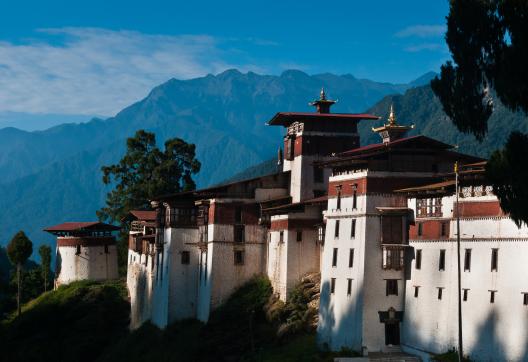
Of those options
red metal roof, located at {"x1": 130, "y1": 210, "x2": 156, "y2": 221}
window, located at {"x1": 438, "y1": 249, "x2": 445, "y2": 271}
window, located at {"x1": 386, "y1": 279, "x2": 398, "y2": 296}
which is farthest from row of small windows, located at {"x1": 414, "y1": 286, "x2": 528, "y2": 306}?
red metal roof, located at {"x1": 130, "y1": 210, "x2": 156, "y2": 221}

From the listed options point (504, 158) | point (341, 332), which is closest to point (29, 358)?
point (341, 332)

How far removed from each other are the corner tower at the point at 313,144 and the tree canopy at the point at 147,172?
1586 inches

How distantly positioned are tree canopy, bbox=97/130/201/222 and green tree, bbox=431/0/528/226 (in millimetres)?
78415

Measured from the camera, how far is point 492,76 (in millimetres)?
38719

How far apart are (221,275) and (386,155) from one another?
20.9m

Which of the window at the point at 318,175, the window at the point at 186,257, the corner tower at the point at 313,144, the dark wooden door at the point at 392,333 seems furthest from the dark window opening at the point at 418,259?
the window at the point at 186,257

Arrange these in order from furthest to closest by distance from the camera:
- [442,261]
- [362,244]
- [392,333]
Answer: [362,244] → [392,333] → [442,261]

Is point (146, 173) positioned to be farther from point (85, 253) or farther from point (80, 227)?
point (85, 253)

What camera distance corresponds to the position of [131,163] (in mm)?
123375

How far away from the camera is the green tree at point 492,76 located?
36.0m

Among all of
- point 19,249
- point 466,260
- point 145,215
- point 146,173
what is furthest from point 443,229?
point 146,173

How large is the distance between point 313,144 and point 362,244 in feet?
65.1

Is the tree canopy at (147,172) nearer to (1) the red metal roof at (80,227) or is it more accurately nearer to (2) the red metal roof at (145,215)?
(1) the red metal roof at (80,227)

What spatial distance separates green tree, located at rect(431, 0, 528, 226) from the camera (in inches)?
1417
